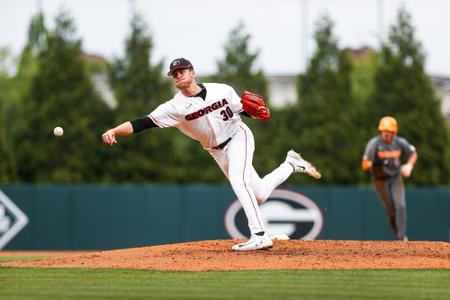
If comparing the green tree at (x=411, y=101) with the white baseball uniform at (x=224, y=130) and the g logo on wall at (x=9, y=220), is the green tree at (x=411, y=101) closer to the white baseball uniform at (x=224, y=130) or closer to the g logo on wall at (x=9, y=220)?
the g logo on wall at (x=9, y=220)

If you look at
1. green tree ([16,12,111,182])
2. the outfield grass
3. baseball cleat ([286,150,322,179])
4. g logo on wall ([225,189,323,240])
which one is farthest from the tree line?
the outfield grass

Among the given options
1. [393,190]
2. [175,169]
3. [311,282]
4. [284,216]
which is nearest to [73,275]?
[311,282]

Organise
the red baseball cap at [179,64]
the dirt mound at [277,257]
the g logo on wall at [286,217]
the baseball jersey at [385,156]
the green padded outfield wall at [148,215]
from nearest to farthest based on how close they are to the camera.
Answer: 1. the dirt mound at [277,257]
2. the red baseball cap at [179,64]
3. the baseball jersey at [385,156]
4. the g logo on wall at [286,217]
5. the green padded outfield wall at [148,215]

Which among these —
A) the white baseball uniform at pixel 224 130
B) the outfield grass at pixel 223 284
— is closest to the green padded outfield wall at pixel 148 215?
the white baseball uniform at pixel 224 130

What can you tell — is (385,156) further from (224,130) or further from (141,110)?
(141,110)

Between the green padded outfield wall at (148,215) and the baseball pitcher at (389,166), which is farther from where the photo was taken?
the green padded outfield wall at (148,215)

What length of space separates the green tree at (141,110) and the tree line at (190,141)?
0.09 feet

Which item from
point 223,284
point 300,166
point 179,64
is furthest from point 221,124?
point 223,284

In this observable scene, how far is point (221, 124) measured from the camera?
28.6 ft

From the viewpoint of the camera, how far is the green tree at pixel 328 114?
24891mm

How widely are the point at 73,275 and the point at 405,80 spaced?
19.4m

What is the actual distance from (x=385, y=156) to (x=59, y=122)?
1261cm

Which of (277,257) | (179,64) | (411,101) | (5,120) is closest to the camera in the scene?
(277,257)

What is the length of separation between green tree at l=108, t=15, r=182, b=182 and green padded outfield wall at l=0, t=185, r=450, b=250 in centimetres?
721
